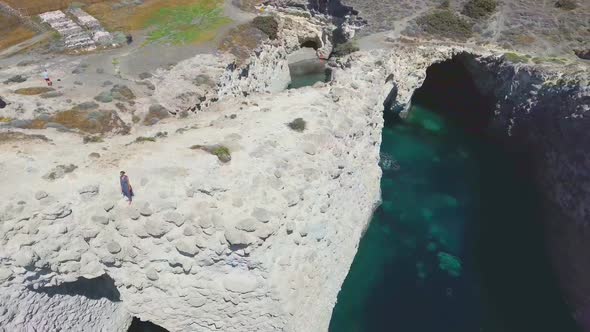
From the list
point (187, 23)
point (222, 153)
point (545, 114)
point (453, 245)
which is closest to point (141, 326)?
point (222, 153)

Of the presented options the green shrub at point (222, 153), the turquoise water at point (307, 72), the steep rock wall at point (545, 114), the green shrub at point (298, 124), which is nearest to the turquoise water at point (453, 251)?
the steep rock wall at point (545, 114)

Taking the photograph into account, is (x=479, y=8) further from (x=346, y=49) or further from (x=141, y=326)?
(x=141, y=326)

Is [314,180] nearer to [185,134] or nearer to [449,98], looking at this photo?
[185,134]

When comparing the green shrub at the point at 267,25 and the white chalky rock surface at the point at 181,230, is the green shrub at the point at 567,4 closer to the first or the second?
the green shrub at the point at 267,25

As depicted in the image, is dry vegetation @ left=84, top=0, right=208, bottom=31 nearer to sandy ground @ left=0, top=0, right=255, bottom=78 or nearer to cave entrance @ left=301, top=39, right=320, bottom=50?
sandy ground @ left=0, top=0, right=255, bottom=78

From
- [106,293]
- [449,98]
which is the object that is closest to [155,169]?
[106,293]
